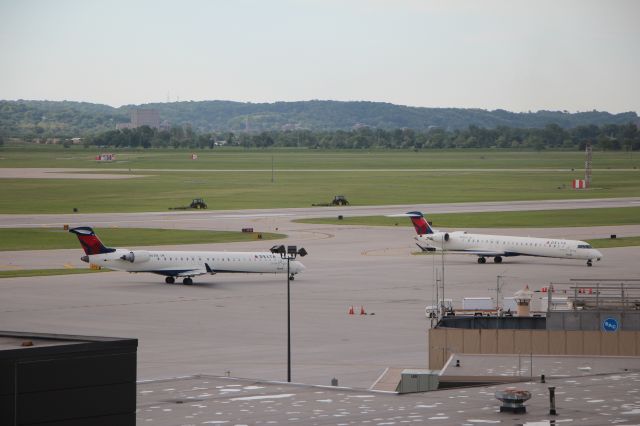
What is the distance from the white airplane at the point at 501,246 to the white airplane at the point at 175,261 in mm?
19750

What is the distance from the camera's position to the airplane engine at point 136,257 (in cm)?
9819

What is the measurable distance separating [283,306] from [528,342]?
1268 inches

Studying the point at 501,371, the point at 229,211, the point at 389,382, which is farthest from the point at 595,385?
the point at 229,211

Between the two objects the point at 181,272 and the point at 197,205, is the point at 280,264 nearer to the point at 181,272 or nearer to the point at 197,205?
the point at 181,272

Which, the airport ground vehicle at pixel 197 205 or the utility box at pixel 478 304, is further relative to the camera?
the airport ground vehicle at pixel 197 205

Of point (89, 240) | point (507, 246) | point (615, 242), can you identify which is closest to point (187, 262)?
point (89, 240)

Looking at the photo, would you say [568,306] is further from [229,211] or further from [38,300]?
[229,211]

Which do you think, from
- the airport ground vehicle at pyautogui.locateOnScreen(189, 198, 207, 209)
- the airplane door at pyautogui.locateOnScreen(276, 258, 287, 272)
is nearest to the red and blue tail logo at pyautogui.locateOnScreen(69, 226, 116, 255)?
the airplane door at pyautogui.locateOnScreen(276, 258, 287, 272)

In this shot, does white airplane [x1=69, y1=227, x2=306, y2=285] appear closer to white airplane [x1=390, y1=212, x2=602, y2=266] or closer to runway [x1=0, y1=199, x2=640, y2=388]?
runway [x1=0, y1=199, x2=640, y2=388]

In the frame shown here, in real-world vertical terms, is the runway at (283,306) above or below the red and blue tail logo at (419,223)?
below

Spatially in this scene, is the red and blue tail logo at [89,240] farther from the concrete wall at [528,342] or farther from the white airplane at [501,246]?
the concrete wall at [528,342]

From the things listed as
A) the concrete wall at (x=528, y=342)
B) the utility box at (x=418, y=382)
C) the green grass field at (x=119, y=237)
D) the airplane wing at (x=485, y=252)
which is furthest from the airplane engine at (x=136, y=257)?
the utility box at (x=418, y=382)

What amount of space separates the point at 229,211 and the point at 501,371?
433ft

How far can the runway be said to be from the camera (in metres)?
66.7
